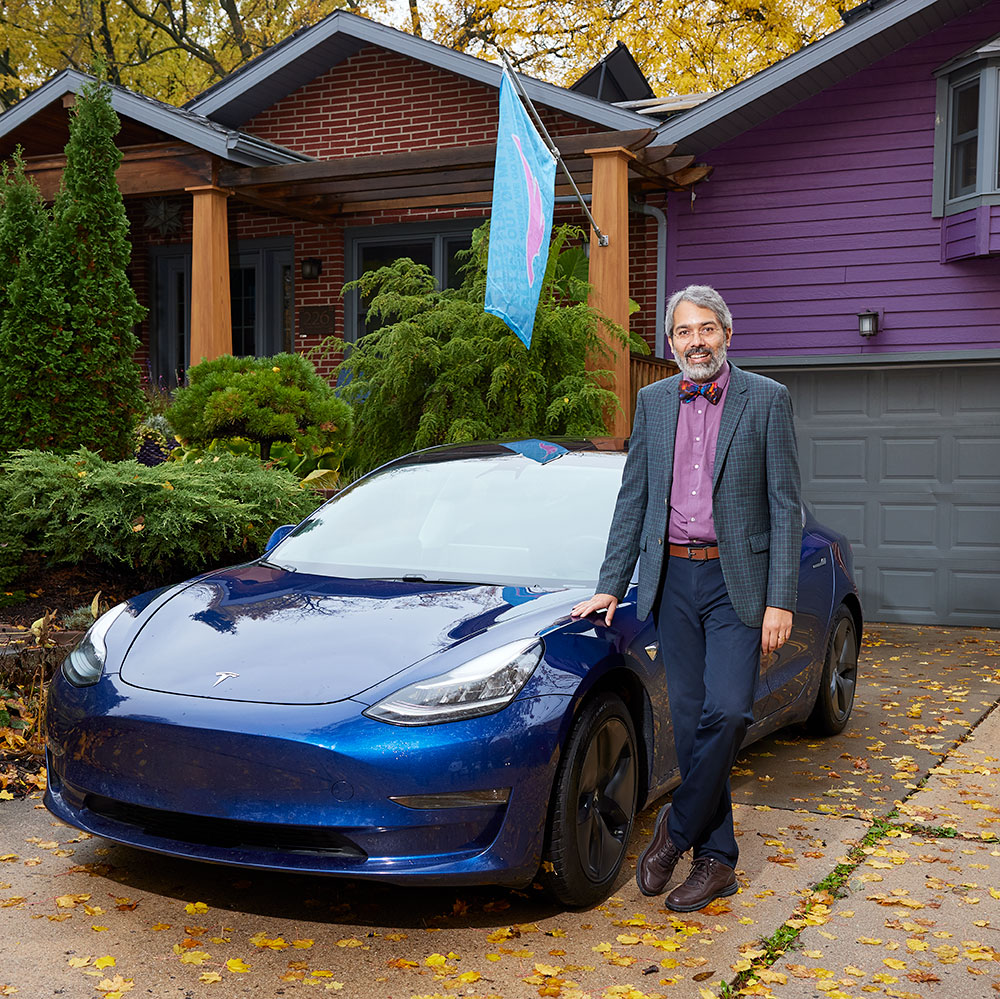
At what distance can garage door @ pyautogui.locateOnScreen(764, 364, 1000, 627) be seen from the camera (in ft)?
38.4

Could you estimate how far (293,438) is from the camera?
32.8ft

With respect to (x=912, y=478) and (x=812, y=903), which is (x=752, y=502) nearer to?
(x=812, y=903)

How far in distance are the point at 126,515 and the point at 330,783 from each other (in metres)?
4.08

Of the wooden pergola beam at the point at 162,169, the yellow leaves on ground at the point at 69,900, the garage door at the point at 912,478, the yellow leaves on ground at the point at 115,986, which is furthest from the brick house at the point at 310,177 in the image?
the yellow leaves on ground at the point at 115,986

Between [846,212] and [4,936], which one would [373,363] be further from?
[4,936]

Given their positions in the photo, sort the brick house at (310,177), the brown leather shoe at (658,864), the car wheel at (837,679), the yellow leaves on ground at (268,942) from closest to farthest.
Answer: the yellow leaves on ground at (268,942)
the brown leather shoe at (658,864)
the car wheel at (837,679)
the brick house at (310,177)

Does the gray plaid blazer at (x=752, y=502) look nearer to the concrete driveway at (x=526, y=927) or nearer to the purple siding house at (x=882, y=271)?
the concrete driveway at (x=526, y=927)

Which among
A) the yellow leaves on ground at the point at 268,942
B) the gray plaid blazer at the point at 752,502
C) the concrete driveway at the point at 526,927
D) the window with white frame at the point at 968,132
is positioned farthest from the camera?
the window with white frame at the point at 968,132

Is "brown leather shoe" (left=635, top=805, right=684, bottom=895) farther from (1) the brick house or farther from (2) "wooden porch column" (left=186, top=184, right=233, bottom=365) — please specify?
(2) "wooden porch column" (left=186, top=184, right=233, bottom=365)

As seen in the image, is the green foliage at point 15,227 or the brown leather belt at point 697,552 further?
the green foliage at point 15,227

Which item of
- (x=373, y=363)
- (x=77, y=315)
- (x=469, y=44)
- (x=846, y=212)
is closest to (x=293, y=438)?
(x=373, y=363)

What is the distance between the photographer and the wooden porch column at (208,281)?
1240 centimetres

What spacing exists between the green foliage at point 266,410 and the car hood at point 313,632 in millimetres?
5317

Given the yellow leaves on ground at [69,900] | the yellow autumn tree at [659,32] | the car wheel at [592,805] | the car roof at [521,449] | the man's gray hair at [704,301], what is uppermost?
the yellow autumn tree at [659,32]
